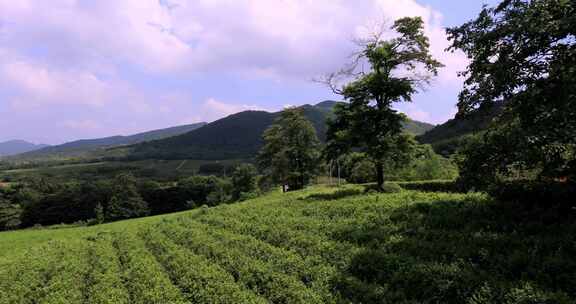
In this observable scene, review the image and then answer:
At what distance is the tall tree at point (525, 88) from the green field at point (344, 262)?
2.55 m

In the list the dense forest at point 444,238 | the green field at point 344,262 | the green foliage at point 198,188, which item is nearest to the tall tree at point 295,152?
the dense forest at point 444,238

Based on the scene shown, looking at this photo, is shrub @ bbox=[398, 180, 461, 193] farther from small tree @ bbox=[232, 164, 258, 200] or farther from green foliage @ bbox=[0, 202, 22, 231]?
green foliage @ bbox=[0, 202, 22, 231]

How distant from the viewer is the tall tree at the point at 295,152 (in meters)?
49.7

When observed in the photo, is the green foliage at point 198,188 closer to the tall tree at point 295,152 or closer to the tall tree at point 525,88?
the tall tree at point 295,152

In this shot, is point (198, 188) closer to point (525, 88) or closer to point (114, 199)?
point (114, 199)

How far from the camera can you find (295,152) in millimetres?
49531

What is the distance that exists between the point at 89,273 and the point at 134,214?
76.0 m

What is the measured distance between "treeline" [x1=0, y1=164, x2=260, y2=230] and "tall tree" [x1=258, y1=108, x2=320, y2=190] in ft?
59.7

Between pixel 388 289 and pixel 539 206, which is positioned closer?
pixel 388 289

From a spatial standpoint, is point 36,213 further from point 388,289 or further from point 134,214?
point 388,289

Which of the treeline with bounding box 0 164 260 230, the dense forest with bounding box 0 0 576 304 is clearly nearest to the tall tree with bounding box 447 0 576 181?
the dense forest with bounding box 0 0 576 304

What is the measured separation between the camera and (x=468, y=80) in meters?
13.4

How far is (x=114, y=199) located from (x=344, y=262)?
8469cm

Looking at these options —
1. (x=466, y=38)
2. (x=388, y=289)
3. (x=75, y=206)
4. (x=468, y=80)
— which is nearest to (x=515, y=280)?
(x=388, y=289)
